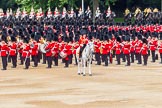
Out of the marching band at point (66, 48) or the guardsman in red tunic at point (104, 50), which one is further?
the guardsman in red tunic at point (104, 50)

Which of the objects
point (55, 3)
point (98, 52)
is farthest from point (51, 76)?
point (55, 3)

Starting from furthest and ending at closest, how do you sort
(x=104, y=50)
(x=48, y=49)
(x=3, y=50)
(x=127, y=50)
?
(x=127, y=50) < (x=104, y=50) < (x=48, y=49) < (x=3, y=50)

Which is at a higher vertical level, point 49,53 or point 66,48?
point 66,48

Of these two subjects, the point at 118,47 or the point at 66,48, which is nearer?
the point at 66,48

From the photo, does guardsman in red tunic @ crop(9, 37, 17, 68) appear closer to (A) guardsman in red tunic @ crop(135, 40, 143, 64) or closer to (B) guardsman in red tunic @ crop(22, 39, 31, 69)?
(B) guardsman in red tunic @ crop(22, 39, 31, 69)

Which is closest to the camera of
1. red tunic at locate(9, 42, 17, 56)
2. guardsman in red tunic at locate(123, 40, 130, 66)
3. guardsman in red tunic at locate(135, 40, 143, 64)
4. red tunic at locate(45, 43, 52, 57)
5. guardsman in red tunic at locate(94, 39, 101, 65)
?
red tunic at locate(9, 42, 17, 56)

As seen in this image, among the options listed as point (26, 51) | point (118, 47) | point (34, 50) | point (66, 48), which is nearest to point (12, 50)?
point (26, 51)

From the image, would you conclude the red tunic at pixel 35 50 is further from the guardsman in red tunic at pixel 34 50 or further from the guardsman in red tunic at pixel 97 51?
the guardsman in red tunic at pixel 97 51

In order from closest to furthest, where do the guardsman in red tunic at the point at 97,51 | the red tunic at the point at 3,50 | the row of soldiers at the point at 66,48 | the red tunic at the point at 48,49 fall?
1. the red tunic at the point at 3,50
2. the row of soldiers at the point at 66,48
3. the red tunic at the point at 48,49
4. the guardsman in red tunic at the point at 97,51

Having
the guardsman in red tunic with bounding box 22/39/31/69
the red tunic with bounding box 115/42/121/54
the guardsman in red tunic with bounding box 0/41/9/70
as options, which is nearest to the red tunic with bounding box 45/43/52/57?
the guardsman in red tunic with bounding box 22/39/31/69

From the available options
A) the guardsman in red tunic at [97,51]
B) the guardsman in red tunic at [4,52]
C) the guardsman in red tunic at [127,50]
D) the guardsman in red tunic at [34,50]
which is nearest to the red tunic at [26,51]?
the guardsman in red tunic at [34,50]

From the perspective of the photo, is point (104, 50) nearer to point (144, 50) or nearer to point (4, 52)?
point (144, 50)

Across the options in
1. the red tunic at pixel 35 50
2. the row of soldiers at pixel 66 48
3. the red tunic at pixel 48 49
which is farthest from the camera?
the red tunic at pixel 35 50

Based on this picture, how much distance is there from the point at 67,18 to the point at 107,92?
21.8 meters
